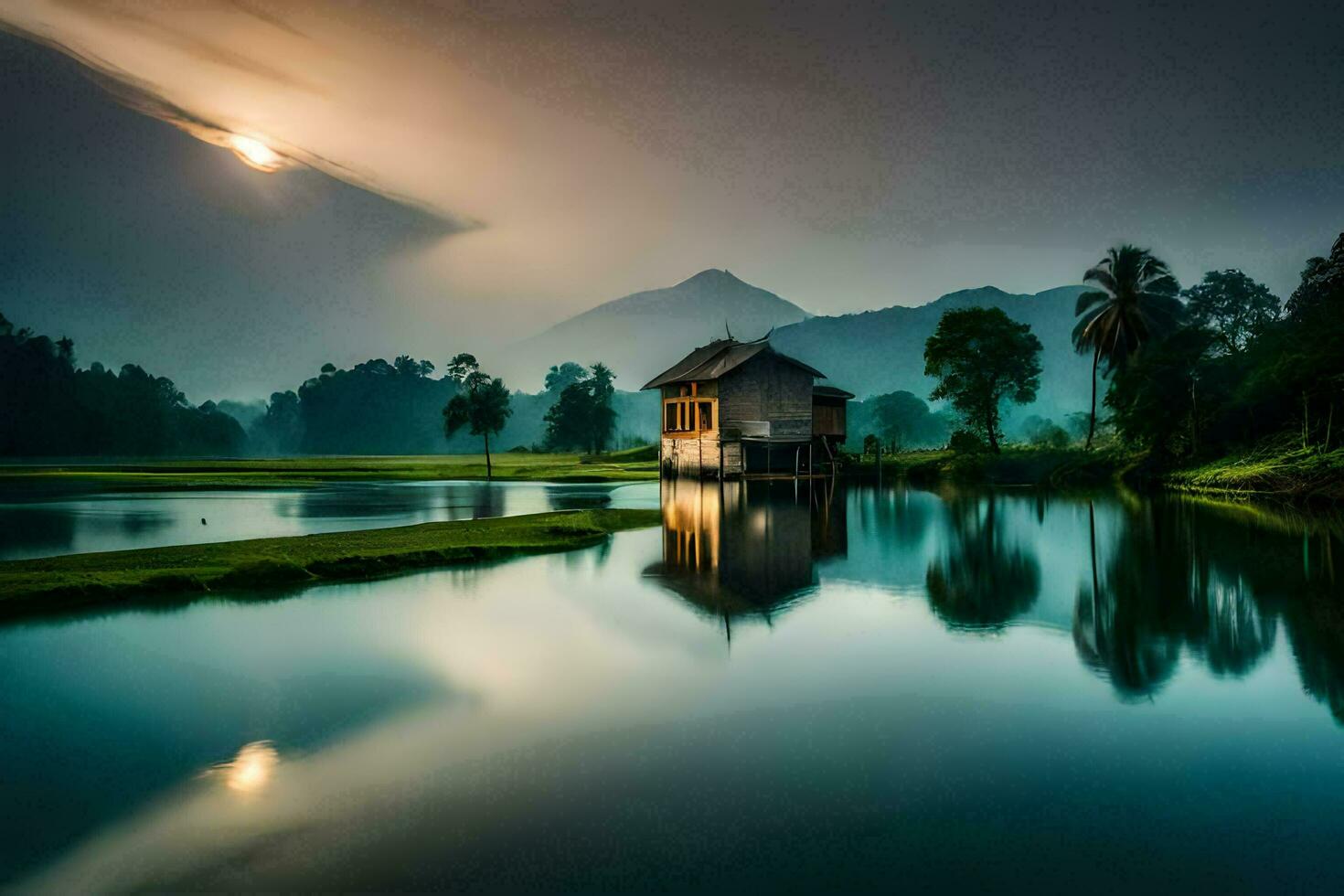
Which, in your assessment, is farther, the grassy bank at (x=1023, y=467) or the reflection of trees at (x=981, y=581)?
the grassy bank at (x=1023, y=467)

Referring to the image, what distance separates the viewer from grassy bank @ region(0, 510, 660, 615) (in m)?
17.1

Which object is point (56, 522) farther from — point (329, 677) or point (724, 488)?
point (724, 488)

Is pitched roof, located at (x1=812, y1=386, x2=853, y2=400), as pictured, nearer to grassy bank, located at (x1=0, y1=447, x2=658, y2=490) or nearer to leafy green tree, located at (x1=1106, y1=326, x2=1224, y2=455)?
grassy bank, located at (x1=0, y1=447, x2=658, y2=490)

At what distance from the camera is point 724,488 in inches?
2025

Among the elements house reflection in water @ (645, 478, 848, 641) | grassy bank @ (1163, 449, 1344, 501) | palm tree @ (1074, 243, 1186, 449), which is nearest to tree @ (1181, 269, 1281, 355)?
palm tree @ (1074, 243, 1186, 449)

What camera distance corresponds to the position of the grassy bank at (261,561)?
1711cm

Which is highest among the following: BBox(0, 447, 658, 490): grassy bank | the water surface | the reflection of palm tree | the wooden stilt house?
the wooden stilt house

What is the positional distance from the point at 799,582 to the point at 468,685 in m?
9.35

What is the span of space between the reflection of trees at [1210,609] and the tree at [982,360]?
37166 millimetres

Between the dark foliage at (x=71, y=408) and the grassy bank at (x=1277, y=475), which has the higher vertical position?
the dark foliage at (x=71, y=408)

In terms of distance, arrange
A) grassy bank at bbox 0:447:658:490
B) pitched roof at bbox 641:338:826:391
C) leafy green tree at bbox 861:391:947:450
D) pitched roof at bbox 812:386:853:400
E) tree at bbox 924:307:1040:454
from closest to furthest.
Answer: pitched roof at bbox 641:338:826:391
tree at bbox 924:307:1040:454
pitched roof at bbox 812:386:853:400
grassy bank at bbox 0:447:658:490
leafy green tree at bbox 861:391:947:450

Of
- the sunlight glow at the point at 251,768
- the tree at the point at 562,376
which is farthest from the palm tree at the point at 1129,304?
the tree at the point at 562,376

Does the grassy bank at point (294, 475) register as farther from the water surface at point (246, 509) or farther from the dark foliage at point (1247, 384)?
the dark foliage at point (1247, 384)

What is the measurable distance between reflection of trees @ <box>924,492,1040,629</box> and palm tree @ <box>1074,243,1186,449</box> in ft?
136
